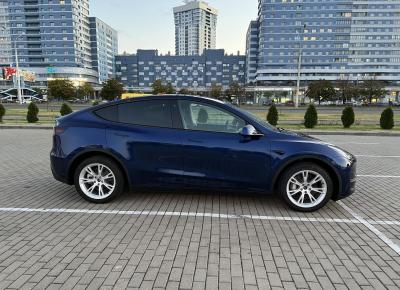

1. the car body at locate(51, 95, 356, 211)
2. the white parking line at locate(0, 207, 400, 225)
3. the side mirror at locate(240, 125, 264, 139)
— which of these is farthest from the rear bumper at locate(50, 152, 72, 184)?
the side mirror at locate(240, 125, 264, 139)

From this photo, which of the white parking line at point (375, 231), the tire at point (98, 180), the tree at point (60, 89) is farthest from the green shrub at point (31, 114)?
the tree at point (60, 89)

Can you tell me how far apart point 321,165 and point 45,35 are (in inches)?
4947

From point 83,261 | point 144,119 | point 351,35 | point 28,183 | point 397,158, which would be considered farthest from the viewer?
point 351,35

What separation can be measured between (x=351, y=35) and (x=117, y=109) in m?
122

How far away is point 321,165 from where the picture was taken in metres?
4.30

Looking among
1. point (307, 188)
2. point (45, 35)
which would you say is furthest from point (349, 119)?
point (45, 35)

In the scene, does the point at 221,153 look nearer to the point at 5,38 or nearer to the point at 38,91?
the point at 38,91

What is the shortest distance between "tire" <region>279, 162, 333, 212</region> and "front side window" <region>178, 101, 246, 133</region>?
1.02 metres

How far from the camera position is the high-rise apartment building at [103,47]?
126 m

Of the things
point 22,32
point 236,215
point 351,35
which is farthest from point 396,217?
point 22,32

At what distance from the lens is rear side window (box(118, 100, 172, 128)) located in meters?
4.47

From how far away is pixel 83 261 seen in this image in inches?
118

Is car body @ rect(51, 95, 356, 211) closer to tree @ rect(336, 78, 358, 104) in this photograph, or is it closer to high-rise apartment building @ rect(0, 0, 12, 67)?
tree @ rect(336, 78, 358, 104)

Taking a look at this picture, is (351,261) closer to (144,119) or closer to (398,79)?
(144,119)
